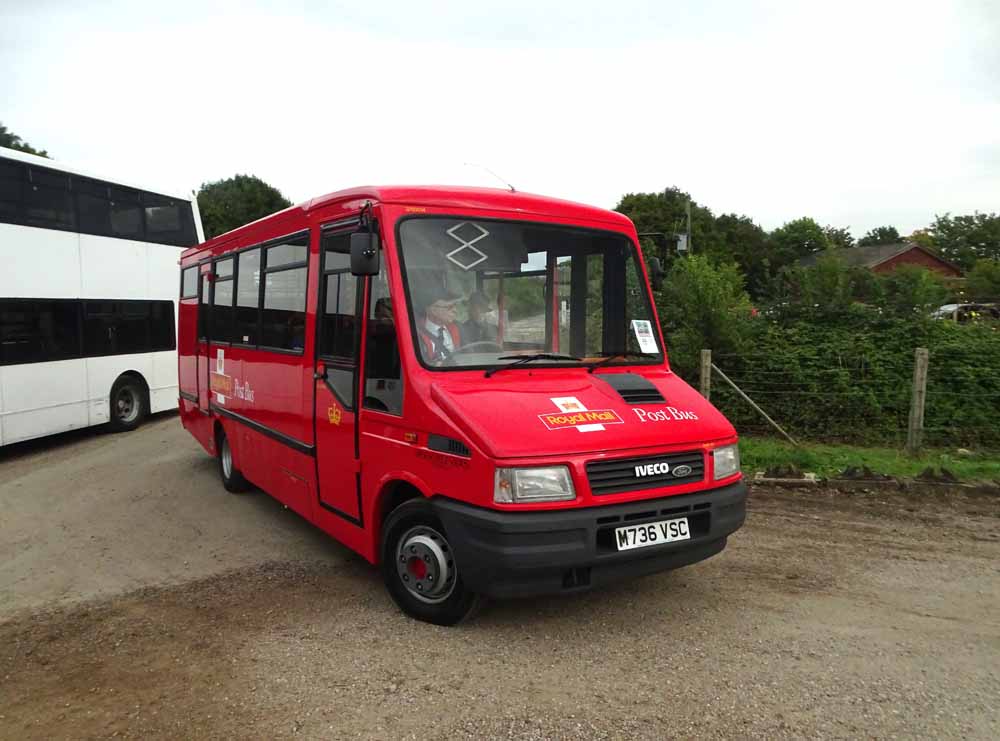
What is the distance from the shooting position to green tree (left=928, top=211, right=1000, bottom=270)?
262 feet

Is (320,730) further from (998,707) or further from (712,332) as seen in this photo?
(712,332)

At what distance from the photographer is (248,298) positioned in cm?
743

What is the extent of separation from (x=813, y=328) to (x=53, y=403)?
37.7 feet

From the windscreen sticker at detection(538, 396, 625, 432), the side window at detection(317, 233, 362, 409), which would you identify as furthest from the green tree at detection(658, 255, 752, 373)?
the windscreen sticker at detection(538, 396, 625, 432)

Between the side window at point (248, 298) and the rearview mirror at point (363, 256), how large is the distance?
9.23 ft

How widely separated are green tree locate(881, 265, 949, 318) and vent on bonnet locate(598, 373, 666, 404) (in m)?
→ 8.55

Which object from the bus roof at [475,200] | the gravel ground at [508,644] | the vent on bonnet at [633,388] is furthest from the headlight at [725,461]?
the bus roof at [475,200]

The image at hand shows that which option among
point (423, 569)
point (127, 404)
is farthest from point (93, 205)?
point (423, 569)

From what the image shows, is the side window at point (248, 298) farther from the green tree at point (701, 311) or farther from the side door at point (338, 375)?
the green tree at point (701, 311)

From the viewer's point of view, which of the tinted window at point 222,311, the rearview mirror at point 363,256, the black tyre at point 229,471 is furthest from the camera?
the black tyre at point 229,471

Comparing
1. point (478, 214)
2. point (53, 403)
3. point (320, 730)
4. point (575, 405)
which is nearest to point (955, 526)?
point (575, 405)

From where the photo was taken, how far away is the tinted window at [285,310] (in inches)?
235

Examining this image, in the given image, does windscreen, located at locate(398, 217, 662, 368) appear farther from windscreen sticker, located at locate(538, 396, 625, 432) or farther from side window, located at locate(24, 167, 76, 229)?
side window, located at locate(24, 167, 76, 229)

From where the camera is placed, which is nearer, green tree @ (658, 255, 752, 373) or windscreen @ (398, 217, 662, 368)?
windscreen @ (398, 217, 662, 368)
